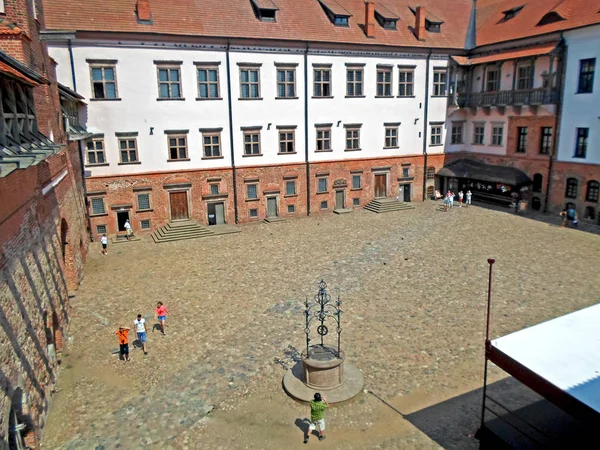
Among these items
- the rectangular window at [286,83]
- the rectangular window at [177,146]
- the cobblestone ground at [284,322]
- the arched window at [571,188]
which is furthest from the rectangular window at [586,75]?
the rectangular window at [177,146]

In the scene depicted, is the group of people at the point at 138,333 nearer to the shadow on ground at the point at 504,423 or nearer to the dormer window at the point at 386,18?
the shadow on ground at the point at 504,423

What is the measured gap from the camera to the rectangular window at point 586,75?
2609cm

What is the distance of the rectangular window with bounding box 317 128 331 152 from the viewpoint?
30.2 meters

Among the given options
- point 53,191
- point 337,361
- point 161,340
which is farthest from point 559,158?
point 53,191

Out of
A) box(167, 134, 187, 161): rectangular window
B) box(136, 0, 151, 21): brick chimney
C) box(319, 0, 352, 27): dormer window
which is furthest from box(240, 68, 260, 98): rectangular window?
box(319, 0, 352, 27): dormer window

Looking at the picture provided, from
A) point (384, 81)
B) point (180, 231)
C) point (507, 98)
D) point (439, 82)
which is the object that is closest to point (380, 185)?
point (384, 81)

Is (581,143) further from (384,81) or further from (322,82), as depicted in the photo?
(322,82)

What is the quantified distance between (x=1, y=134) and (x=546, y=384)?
35.5 ft

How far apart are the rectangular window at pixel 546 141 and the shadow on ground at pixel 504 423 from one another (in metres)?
21.9

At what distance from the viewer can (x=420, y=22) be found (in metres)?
32.6

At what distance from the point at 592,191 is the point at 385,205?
12.1 meters

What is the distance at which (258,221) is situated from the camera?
96.7 feet

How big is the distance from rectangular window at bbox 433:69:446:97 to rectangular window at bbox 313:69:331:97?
838 centimetres

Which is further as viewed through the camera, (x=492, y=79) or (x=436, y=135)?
(x=436, y=135)
